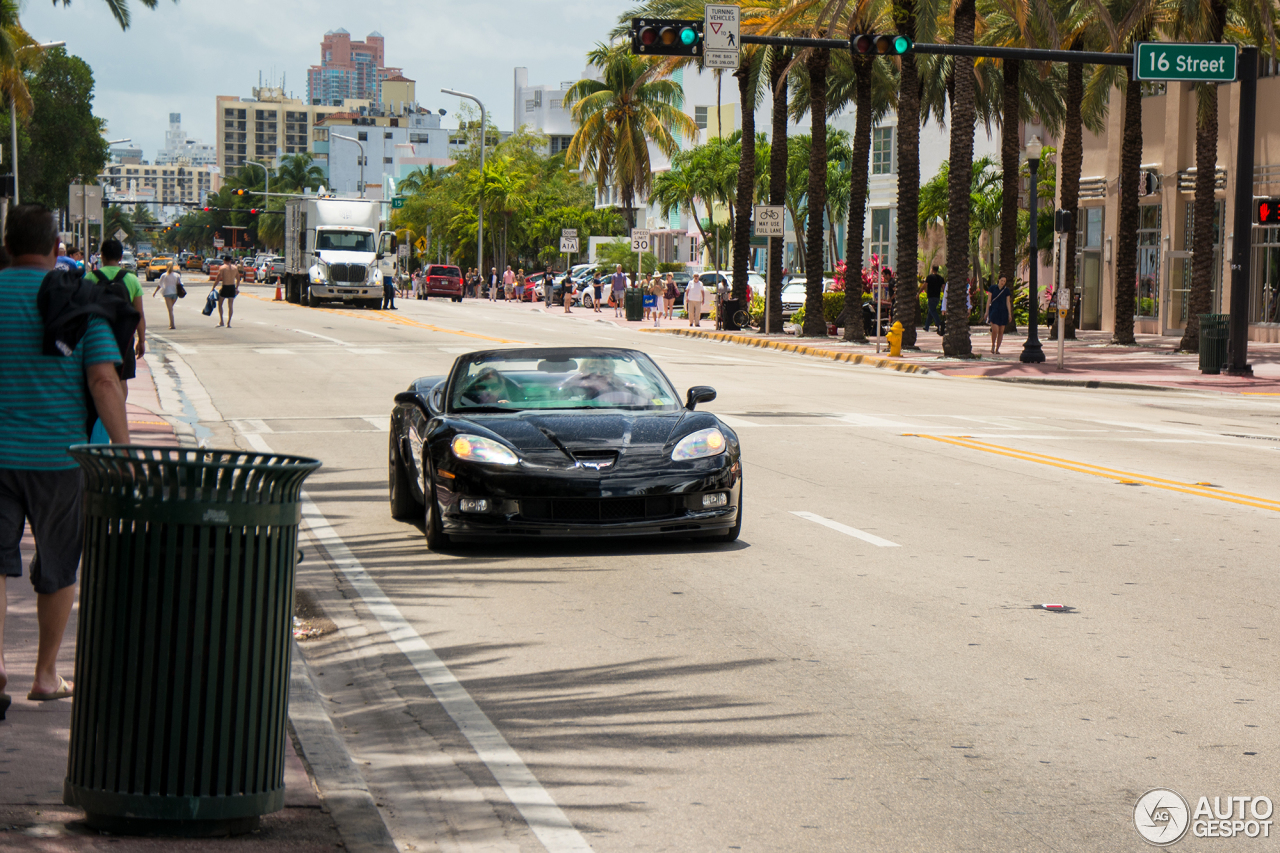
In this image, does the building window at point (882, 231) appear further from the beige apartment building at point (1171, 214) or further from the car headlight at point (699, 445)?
the car headlight at point (699, 445)

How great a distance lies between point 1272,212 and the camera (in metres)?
27.6

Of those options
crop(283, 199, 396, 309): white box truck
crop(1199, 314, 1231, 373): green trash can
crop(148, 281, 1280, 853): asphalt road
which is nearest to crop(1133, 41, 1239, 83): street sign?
crop(1199, 314, 1231, 373): green trash can

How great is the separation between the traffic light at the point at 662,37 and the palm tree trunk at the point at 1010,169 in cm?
1982

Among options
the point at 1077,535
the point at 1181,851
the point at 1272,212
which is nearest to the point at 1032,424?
the point at 1077,535

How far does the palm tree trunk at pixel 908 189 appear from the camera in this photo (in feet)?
120

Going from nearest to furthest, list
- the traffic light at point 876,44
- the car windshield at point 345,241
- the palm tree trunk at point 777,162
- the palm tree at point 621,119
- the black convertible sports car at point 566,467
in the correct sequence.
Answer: the black convertible sports car at point 566,467 < the traffic light at point 876,44 < the palm tree trunk at point 777,162 < the car windshield at point 345,241 < the palm tree at point 621,119

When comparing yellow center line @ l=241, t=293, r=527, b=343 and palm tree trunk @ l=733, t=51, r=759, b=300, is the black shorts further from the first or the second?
palm tree trunk @ l=733, t=51, r=759, b=300

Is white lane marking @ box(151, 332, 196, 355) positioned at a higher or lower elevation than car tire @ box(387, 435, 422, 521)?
higher

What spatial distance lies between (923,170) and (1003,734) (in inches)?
2652

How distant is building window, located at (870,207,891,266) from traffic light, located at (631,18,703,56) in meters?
47.9

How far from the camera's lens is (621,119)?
7638 centimetres

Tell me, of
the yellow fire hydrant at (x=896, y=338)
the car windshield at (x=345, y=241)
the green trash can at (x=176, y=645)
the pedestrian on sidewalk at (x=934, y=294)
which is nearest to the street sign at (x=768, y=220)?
the pedestrian on sidewalk at (x=934, y=294)

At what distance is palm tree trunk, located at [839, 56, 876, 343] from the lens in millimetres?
40688

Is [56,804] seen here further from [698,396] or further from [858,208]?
[858,208]
